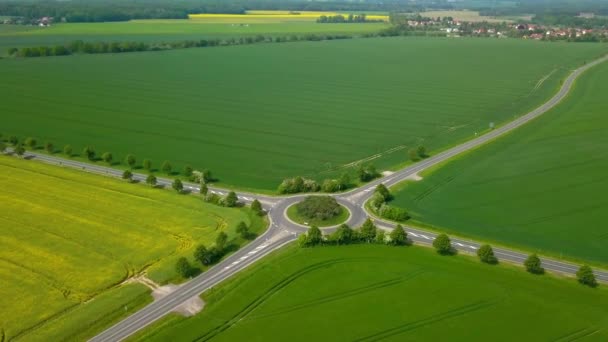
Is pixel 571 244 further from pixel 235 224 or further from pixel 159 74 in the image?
pixel 159 74

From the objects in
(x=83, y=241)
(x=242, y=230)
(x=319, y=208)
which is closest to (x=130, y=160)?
(x=83, y=241)

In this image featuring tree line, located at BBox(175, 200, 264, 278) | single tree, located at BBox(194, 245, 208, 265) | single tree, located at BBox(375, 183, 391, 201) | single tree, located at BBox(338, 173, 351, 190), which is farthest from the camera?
single tree, located at BBox(338, 173, 351, 190)

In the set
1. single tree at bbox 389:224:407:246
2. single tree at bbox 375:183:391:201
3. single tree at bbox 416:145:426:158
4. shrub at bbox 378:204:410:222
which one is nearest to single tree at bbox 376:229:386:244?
single tree at bbox 389:224:407:246

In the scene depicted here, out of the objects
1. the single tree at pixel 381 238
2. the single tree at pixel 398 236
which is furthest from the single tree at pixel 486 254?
the single tree at pixel 381 238

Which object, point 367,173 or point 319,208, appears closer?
point 319,208

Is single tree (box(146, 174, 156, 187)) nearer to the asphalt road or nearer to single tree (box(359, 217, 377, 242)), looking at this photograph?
the asphalt road

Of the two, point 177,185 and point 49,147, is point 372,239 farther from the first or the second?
point 49,147
